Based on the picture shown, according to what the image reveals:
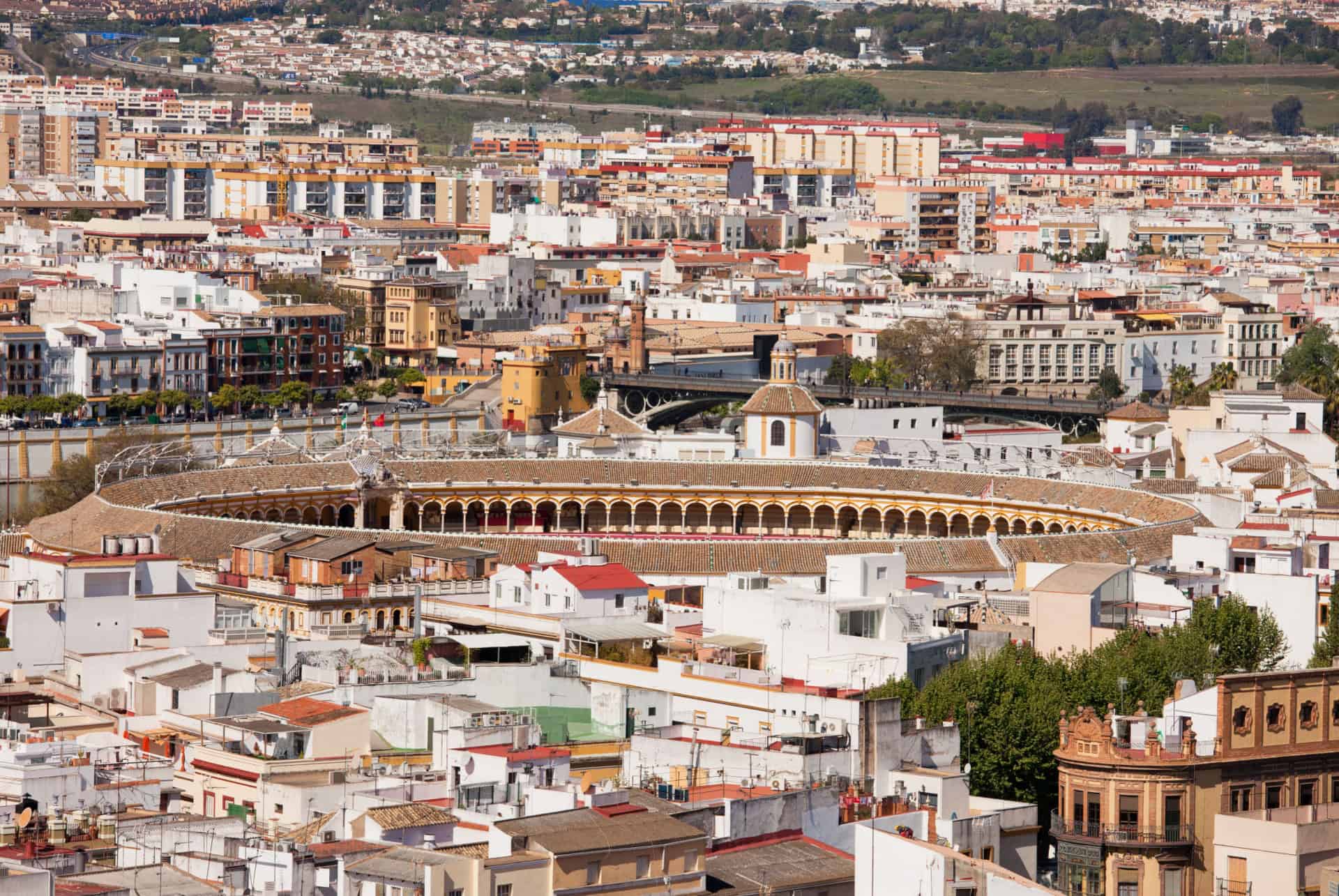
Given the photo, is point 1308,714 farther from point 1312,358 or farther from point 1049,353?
point 1049,353

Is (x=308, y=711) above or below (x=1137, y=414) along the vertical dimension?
above

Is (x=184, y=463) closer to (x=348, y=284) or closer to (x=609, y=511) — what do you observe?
(x=609, y=511)

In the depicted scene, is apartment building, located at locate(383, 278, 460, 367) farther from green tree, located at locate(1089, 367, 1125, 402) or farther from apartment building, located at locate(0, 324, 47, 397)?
green tree, located at locate(1089, 367, 1125, 402)

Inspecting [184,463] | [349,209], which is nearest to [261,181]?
[349,209]

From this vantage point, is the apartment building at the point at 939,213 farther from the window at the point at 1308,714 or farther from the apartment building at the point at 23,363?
the window at the point at 1308,714

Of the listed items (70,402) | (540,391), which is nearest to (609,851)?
(540,391)

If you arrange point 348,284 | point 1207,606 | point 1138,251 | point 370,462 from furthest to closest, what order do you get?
point 1138,251 < point 348,284 < point 370,462 < point 1207,606
